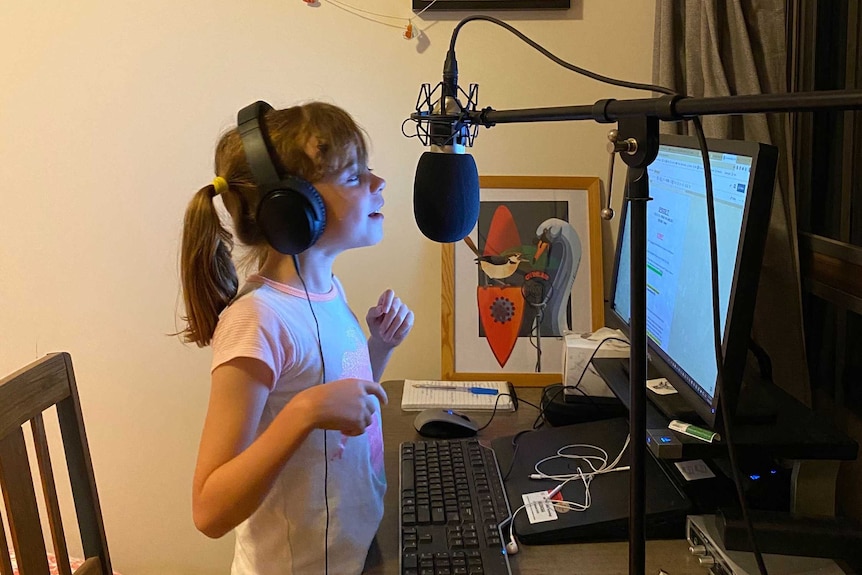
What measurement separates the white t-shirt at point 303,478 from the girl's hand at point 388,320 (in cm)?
17

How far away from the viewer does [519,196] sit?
1.53 metres

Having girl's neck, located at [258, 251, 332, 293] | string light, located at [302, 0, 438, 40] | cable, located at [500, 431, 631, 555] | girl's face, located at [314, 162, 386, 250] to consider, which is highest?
A: string light, located at [302, 0, 438, 40]

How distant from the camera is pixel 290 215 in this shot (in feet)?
2.79

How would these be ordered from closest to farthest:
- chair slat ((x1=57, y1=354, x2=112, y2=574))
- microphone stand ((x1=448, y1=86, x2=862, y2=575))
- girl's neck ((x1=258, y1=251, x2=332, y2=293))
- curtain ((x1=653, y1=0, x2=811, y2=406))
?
microphone stand ((x1=448, y1=86, x2=862, y2=575))
girl's neck ((x1=258, y1=251, x2=332, y2=293))
chair slat ((x1=57, y1=354, x2=112, y2=574))
curtain ((x1=653, y1=0, x2=811, y2=406))

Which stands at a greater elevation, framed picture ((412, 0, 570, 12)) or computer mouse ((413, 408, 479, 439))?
framed picture ((412, 0, 570, 12))

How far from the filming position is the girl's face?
3.22 feet

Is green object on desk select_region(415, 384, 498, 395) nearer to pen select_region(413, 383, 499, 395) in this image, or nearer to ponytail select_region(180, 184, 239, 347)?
pen select_region(413, 383, 499, 395)

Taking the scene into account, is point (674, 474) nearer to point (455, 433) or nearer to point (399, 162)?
point (455, 433)

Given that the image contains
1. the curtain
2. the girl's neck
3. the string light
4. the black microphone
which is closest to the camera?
the black microphone

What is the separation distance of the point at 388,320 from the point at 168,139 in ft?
2.39

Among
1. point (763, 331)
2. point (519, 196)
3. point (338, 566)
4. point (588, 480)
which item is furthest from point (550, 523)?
point (519, 196)

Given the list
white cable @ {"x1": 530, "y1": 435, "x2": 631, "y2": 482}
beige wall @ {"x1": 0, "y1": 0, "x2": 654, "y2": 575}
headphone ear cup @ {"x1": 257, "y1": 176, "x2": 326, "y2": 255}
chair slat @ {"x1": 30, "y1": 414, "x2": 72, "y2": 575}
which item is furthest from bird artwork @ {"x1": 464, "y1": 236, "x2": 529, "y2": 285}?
chair slat @ {"x1": 30, "y1": 414, "x2": 72, "y2": 575}

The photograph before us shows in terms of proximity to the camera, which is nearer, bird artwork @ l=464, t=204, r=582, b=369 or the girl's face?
the girl's face

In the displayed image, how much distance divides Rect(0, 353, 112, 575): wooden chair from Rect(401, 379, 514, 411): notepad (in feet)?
1.78
